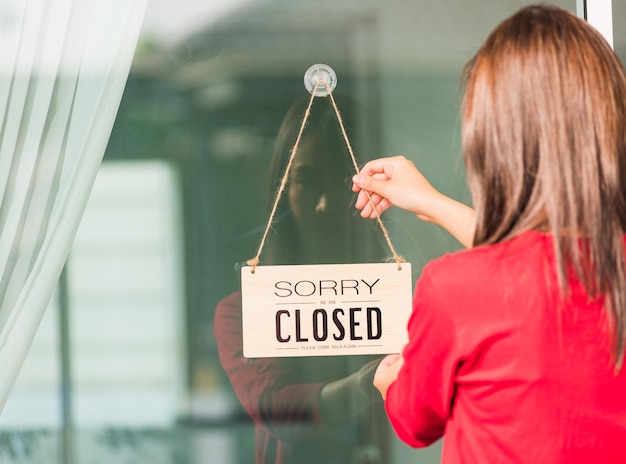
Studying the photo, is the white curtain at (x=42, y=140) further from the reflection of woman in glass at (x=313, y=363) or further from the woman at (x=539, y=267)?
the woman at (x=539, y=267)

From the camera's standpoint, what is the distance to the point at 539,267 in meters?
0.84

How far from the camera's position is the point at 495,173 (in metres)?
0.89

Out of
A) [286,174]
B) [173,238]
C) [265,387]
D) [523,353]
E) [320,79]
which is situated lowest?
[265,387]

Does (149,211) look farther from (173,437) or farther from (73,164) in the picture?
(173,437)

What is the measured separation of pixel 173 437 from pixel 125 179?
0.46 meters

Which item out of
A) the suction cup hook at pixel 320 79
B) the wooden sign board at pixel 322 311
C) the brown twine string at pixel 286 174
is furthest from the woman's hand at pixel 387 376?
the suction cup hook at pixel 320 79

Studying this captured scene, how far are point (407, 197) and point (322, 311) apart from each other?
0.25m

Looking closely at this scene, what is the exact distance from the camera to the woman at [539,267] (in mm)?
840

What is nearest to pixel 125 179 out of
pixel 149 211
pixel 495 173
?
pixel 149 211

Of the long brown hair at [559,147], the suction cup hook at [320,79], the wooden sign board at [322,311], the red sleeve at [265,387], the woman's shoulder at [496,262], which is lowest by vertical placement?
the red sleeve at [265,387]

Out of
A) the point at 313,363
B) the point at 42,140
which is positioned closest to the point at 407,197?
the point at 313,363

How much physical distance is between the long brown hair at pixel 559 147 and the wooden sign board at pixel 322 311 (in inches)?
19.3

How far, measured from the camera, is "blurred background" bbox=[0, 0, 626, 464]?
1.40 metres

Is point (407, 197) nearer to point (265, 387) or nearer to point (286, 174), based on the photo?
point (286, 174)
